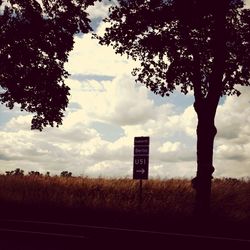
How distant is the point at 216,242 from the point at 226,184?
11.7 m

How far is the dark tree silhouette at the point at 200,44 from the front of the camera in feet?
55.0

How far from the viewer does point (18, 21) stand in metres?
20.2

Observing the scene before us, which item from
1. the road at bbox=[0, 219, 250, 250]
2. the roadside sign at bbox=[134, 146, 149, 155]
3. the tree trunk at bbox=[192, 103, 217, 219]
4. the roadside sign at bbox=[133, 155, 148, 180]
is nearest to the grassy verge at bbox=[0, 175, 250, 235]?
the tree trunk at bbox=[192, 103, 217, 219]

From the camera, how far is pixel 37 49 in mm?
20406

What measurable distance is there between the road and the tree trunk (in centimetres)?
552

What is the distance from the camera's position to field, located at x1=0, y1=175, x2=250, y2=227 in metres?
17.1

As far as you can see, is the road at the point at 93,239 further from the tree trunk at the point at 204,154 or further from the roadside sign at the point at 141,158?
the tree trunk at the point at 204,154

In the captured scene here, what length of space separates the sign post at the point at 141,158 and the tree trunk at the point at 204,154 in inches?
78.1

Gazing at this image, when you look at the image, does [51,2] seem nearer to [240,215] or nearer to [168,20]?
[168,20]

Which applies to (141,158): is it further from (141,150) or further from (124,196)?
(124,196)

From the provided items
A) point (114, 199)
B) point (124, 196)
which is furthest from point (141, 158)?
point (124, 196)

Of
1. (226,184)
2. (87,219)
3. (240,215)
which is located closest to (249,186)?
(226,184)

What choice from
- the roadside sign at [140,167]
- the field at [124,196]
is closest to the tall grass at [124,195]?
the field at [124,196]

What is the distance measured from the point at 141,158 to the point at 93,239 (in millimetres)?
6444
